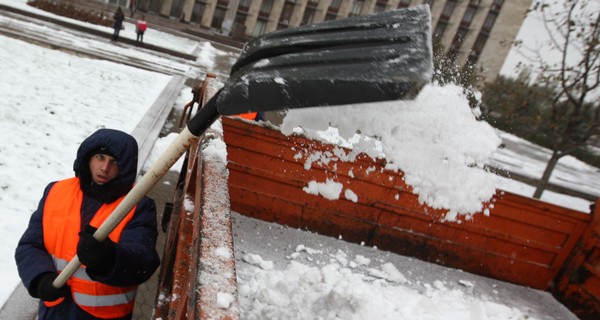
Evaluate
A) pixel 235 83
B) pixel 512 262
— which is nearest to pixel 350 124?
pixel 235 83

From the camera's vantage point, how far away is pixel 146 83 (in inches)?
348

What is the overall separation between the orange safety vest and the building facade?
38337mm

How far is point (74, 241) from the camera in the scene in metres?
1.58

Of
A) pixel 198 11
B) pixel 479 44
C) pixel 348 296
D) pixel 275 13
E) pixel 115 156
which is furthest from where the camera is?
pixel 479 44

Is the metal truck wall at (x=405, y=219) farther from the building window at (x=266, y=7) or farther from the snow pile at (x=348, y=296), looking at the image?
the building window at (x=266, y=7)

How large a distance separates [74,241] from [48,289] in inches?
8.2

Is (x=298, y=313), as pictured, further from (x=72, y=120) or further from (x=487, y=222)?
(x=72, y=120)

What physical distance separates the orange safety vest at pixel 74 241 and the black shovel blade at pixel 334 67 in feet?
3.39

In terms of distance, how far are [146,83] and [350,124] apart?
8.53 m

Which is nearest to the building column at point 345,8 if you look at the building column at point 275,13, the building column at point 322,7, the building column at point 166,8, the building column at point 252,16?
the building column at point 322,7

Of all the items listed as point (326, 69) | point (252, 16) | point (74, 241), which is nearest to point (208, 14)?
point (252, 16)

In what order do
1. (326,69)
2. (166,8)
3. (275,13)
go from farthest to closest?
(275,13) < (166,8) < (326,69)

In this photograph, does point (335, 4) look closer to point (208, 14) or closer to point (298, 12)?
point (298, 12)

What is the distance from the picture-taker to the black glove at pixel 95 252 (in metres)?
1.29
